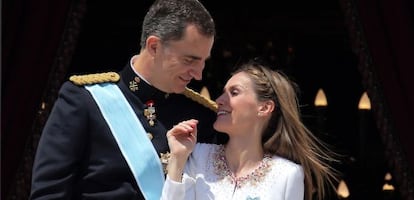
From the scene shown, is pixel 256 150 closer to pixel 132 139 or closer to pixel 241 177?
pixel 241 177

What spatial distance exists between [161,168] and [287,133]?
34 centimetres

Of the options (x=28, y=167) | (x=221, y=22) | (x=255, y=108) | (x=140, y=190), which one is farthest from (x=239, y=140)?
(x=221, y=22)

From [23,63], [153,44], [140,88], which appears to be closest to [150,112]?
[140,88]

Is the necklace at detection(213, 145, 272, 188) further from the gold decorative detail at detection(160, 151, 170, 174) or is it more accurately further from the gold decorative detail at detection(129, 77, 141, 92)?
the gold decorative detail at detection(129, 77, 141, 92)

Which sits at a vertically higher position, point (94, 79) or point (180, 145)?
point (94, 79)

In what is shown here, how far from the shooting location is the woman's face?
2.30m

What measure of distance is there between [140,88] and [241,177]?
0.32 meters

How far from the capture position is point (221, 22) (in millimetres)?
5680

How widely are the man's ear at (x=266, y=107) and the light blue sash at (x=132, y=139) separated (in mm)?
290

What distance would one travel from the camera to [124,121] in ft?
7.29

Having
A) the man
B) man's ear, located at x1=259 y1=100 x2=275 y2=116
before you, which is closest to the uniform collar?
the man

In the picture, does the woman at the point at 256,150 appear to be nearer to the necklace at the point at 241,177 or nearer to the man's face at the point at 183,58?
the necklace at the point at 241,177

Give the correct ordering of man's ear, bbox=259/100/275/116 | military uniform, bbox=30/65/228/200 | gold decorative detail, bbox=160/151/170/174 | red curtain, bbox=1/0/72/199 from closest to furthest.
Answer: military uniform, bbox=30/65/228/200 → gold decorative detail, bbox=160/151/170/174 → man's ear, bbox=259/100/275/116 → red curtain, bbox=1/0/72/199

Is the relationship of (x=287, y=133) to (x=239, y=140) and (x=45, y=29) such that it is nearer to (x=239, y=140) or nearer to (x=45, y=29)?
(x=239, y=140)
